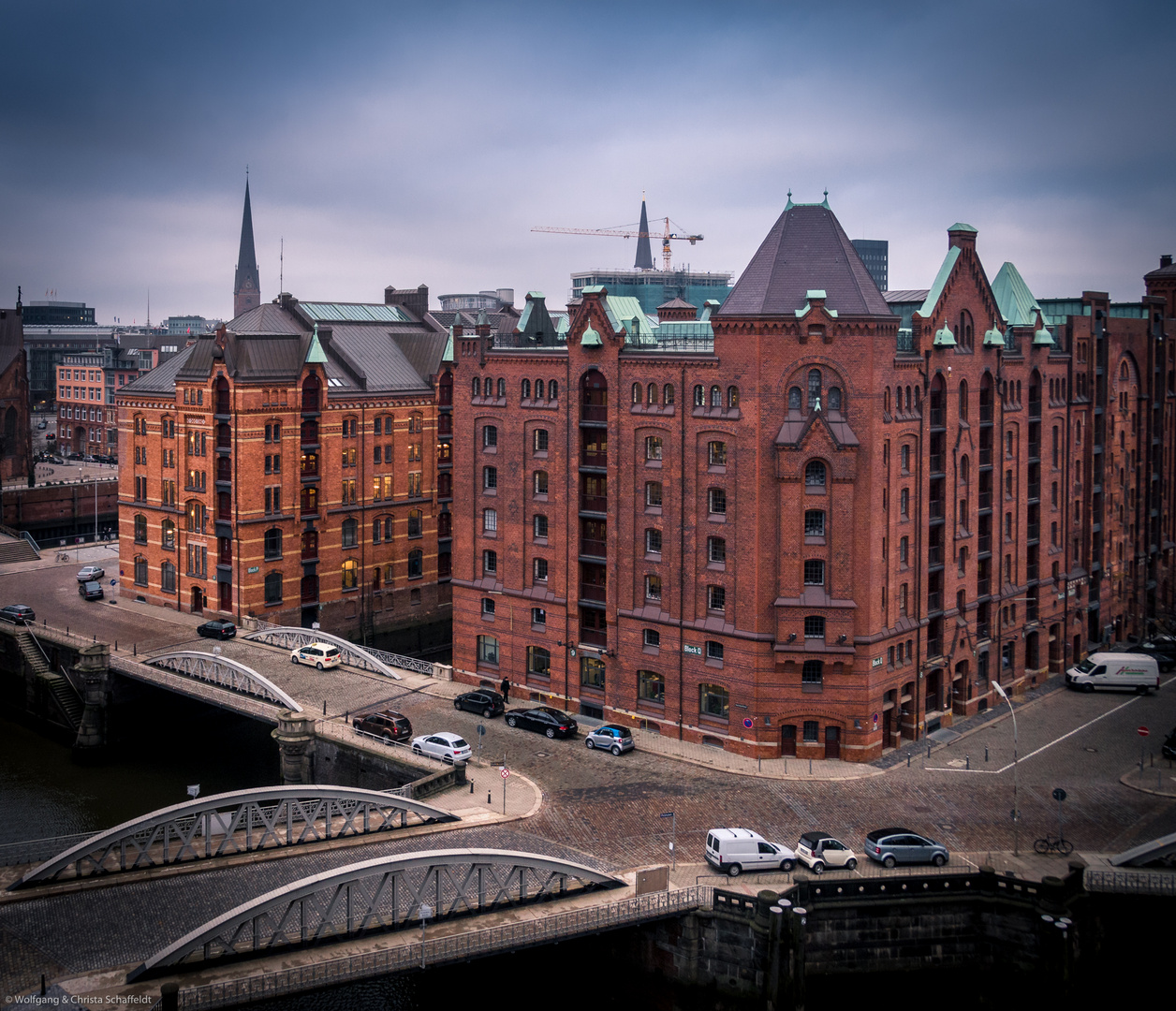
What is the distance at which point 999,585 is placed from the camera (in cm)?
7800

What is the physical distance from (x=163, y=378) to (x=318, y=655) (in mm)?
30968

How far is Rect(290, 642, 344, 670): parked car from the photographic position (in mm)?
82500

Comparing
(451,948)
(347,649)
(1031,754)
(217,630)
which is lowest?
(451,948)

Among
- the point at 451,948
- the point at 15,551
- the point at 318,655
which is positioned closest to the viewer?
the point at 451,948

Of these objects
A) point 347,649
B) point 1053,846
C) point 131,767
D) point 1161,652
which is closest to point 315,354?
point 347,649

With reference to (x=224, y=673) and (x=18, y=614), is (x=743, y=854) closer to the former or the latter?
(x=224, y=673)

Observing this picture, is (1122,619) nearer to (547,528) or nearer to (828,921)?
(547,528)

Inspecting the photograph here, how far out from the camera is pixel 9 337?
163125mm

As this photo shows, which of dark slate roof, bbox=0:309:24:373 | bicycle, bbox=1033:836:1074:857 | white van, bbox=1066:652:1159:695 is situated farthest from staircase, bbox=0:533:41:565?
bicycle, bbox=1033:836:1074:857

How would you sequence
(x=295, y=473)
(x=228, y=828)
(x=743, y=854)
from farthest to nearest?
(x=295, y=473) → (x=228, y=828) → (x=743, y=854)

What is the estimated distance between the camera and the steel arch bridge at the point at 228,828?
5112 cm

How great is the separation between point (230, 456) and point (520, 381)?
27327 mm

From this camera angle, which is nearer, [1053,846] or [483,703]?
[1053,846]

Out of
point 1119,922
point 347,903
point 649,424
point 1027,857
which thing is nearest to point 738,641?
point 649,424
